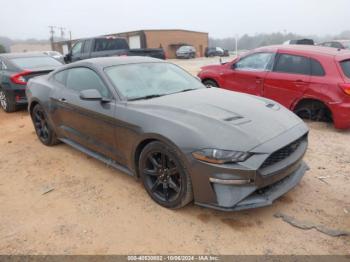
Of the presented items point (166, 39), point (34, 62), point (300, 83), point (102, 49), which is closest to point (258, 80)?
point (300, 83)

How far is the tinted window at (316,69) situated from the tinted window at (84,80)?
3.86 meters

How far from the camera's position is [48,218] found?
10.6ft

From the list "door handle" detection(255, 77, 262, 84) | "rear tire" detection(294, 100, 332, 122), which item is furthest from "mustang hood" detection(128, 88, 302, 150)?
"door handle" detection(255, 77, 262, 84)

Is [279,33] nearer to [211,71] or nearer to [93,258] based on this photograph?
[211,71]

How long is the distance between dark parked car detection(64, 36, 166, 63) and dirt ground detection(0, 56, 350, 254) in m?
7.65

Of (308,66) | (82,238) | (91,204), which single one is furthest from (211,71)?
(82,238)

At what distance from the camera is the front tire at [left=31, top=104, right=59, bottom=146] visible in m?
5.11

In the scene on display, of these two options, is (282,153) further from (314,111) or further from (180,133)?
(314,111)

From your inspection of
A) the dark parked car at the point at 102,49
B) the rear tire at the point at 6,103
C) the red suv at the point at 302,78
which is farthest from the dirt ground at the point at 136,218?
the dark parked car at the point at 102,49

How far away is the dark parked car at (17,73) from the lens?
7406 millimetres

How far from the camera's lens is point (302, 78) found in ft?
18.5

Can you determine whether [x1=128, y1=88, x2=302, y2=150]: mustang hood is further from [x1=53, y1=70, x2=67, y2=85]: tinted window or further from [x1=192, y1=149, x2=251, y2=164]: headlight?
[x1=53, y1=70, x2=67, y2=85]: tinted window

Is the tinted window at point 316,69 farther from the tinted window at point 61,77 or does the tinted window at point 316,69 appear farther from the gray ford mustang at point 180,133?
the tinted window at point 61,77

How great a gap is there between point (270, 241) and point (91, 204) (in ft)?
6.35
